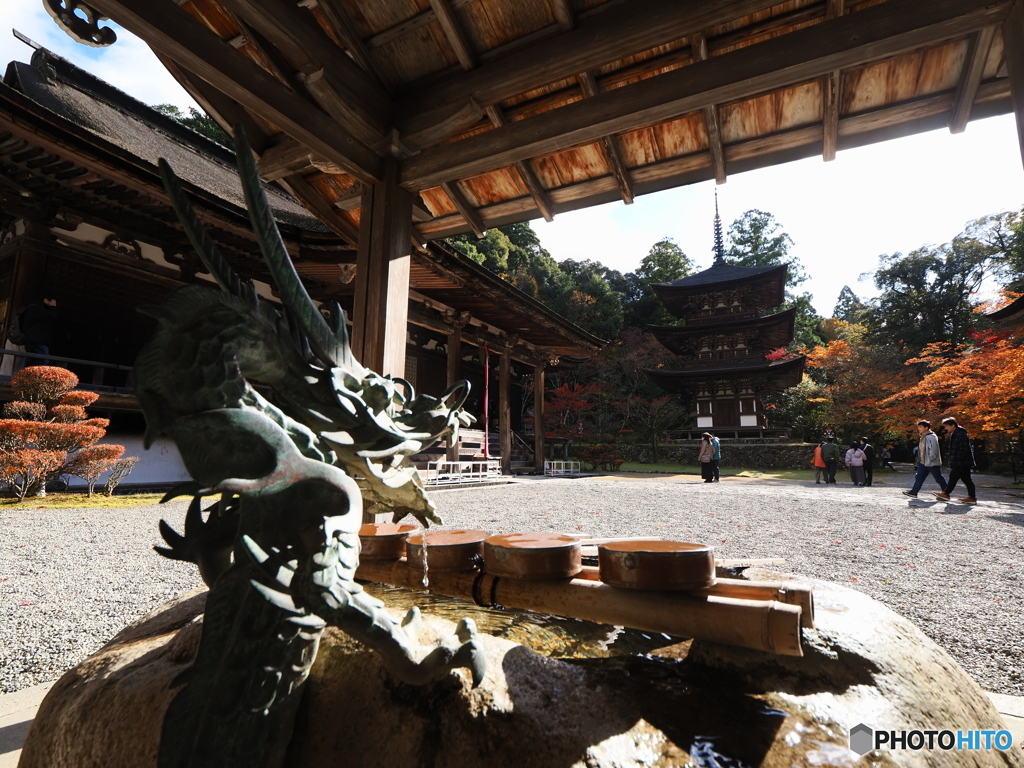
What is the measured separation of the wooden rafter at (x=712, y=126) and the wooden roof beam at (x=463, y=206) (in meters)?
1.55

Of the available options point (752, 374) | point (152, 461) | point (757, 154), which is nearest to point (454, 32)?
point (757, 154)

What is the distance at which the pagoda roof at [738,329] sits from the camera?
2039 centimetres

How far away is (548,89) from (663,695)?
3.01 metres

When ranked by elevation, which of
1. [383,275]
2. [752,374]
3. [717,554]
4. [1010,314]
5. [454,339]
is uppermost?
[1010,314]

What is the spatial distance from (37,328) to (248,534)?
8528 millimetres

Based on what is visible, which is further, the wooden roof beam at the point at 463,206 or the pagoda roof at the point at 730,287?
the pagoda roof at the point at 730,287

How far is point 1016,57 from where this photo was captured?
6.35ft

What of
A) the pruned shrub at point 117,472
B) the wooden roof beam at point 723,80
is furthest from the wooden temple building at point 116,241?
the wooden roof beam at point 723,80

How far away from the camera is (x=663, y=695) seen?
3.46 feet

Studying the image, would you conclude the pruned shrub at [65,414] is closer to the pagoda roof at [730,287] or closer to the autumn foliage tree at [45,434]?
the autumn foliage tree at [45,434]

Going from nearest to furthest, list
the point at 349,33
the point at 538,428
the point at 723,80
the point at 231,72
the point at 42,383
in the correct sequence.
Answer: the point at 231,72, the point at 723,80, the point at 349,33, the point at 42,383, the point at 538,428

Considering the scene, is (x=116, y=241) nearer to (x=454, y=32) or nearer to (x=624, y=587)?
(x=454, y=32)

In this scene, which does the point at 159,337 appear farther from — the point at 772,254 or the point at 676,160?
the point at 772,254

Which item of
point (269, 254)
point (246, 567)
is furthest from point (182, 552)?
point (269, 254)
